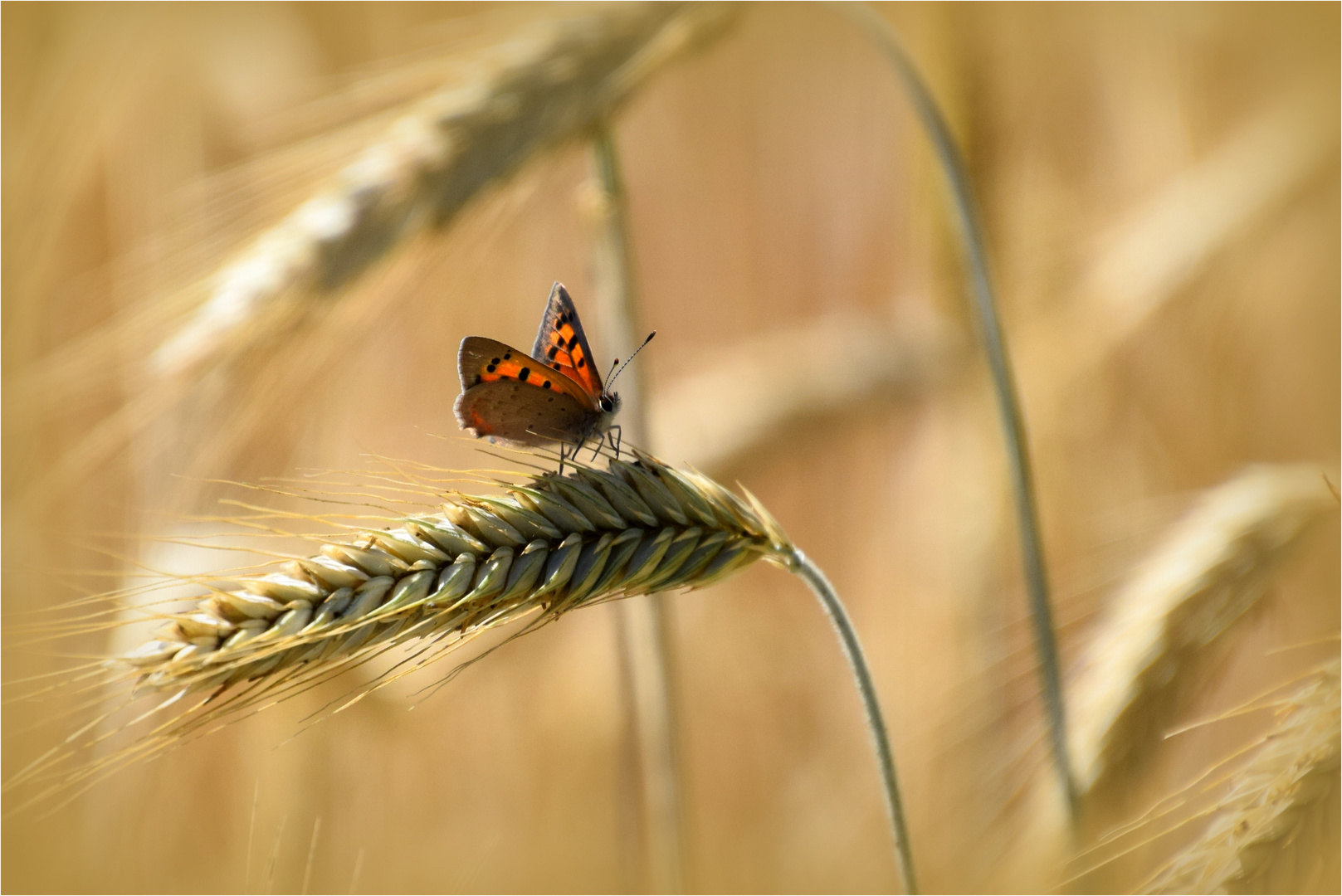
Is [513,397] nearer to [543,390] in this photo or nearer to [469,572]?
[543,390]

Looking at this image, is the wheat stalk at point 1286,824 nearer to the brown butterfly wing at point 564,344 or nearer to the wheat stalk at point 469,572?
the wheat stalk at point 469,572

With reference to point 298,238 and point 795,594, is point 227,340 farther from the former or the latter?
point 795,594

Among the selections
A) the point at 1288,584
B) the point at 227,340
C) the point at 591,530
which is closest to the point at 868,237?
the point at 1288,584

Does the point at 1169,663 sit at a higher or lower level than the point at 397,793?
higher

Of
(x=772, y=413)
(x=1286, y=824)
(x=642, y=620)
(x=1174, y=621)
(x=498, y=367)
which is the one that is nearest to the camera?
(x=1286, y=824)

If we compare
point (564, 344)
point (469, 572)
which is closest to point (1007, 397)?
point (564, 344)

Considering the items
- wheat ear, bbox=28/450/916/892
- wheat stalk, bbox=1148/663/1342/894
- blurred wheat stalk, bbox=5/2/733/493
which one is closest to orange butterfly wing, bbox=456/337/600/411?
wheat ear, bbox=28/450/916/892
